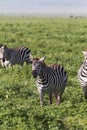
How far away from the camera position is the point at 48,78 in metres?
13.6

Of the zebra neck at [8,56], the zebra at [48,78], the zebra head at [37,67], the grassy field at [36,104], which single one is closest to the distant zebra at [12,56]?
the zebra neck at [8,56]

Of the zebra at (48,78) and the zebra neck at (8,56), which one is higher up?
the zebra at (48,78)

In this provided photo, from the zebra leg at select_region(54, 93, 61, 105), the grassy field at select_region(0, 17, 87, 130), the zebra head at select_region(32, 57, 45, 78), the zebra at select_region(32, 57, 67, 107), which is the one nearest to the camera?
the grassy field at select_region(0, 17, 87, 130)

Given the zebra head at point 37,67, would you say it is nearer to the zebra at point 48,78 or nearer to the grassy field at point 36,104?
the zebra at point 48,78

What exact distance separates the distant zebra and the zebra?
646 cm

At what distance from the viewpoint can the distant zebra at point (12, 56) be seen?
2039cm

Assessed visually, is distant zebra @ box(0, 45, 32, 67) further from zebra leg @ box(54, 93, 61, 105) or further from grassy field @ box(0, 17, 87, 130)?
zebra leg @ box(54, 93, 61, 105)

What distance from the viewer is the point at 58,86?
13930 mm

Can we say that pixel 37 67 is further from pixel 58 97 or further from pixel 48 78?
pixel 58 97

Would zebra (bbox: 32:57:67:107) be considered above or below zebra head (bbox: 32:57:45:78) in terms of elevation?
below

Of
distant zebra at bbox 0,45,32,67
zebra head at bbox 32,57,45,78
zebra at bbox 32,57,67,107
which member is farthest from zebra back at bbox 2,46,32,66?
zebra head at bbox 32,57,45,78

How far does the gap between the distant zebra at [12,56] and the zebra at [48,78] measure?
21.2ft

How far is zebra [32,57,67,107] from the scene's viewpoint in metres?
13.1

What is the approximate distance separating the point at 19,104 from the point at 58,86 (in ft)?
4.73
